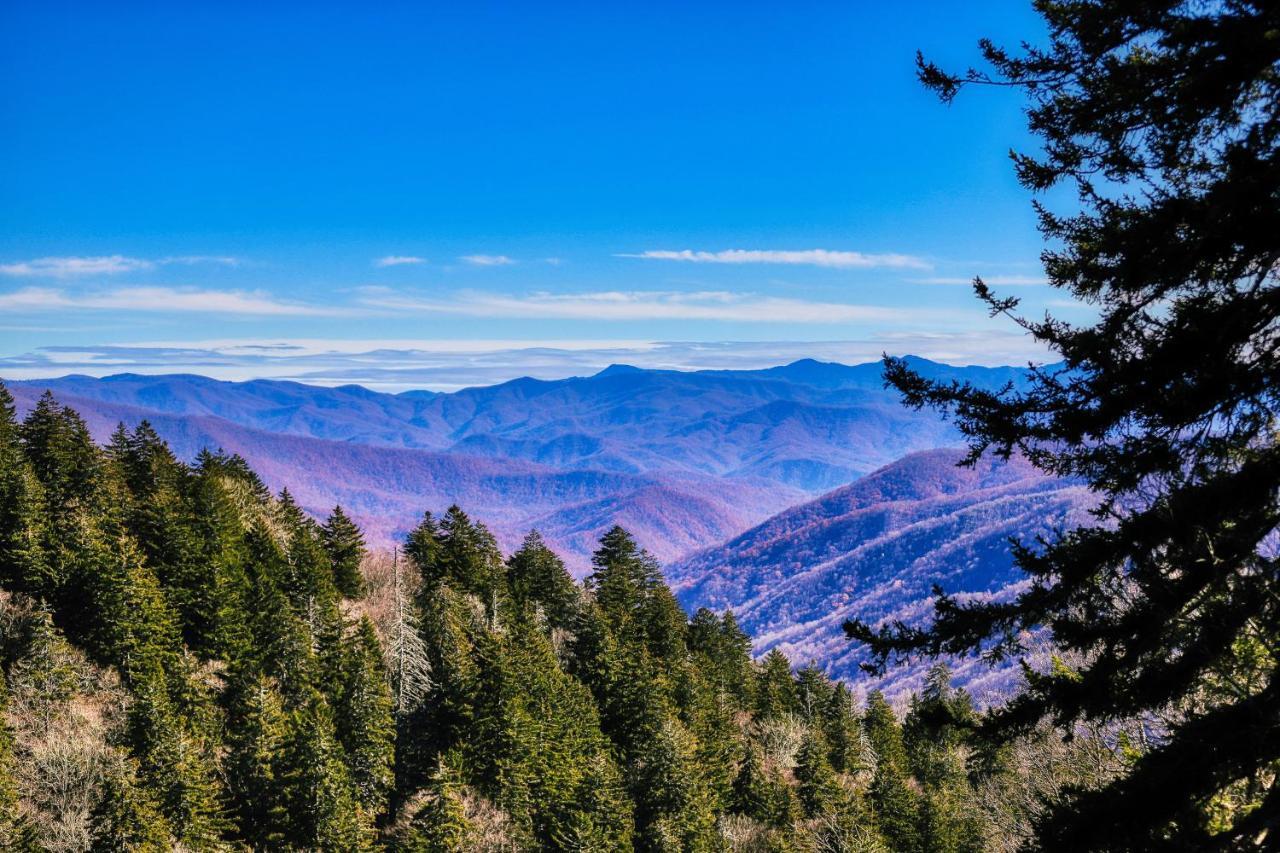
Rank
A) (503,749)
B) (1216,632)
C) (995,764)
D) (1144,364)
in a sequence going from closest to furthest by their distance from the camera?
1. (1216,632)
2. (1144,364)
3. (503,749)
4. (995,764)

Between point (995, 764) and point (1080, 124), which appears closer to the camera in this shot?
point (1080, 124)

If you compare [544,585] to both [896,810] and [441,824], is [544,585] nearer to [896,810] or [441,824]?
[896,810]

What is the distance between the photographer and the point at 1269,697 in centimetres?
624

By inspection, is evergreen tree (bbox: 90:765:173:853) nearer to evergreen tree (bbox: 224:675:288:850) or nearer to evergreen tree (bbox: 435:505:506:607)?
evergreen tree (bbox: 224:675:288:850)

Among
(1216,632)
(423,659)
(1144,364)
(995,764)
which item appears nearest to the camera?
(1216,632)

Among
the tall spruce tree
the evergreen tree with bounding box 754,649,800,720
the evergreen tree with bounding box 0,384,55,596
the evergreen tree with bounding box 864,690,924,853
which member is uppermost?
the tall spruce tree

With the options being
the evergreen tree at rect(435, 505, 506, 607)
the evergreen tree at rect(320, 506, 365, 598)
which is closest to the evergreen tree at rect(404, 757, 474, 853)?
the evergreen tree at rect(435, 505, 506, 607)

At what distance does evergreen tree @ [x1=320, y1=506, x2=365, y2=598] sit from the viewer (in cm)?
6172

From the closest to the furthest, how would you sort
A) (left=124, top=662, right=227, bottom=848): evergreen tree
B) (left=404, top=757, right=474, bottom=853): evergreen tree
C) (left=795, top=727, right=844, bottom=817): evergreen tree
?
(left=124, top=662, right=227, bottom=848): evergreen tree < (left=404, top=757, right=474, bottom=853): evergreen tree < (left=795, top=727, right=844, bottom=817): evergreen tree

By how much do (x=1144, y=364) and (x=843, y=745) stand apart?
200 ft

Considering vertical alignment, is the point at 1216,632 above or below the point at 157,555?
above

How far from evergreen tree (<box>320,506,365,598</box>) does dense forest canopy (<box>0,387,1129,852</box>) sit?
14.9 inches

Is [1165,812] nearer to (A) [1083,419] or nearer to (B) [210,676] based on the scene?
(A) [1083,419]

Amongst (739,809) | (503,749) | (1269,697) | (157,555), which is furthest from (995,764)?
(1269,697)
